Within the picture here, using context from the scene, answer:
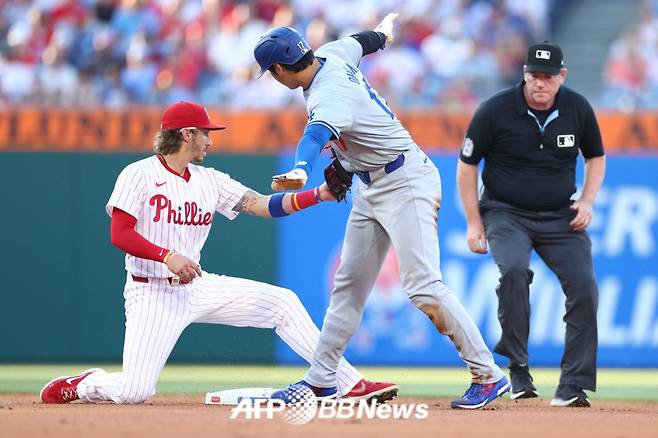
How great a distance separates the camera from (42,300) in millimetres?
11367

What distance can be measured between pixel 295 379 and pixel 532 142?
3082 millimetres

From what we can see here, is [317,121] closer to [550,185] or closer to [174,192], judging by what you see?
[174,192]

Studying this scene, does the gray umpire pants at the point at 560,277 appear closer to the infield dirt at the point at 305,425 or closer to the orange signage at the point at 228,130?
the infield dirt at the point at 305,425

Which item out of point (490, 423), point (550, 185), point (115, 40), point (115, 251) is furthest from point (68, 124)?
point (490, 423)

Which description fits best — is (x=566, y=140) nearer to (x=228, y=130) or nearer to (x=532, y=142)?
(x=532, y=142)

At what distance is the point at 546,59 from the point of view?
24.6 ft

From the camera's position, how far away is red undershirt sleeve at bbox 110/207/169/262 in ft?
22.3

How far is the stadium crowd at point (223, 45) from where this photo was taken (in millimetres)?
13547

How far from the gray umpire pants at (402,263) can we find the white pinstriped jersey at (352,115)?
134 millimetres

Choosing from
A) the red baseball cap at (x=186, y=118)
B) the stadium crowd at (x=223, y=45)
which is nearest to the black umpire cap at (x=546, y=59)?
the red baseball cap at (x=186, y=118)

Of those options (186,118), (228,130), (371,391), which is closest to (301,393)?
(371,391)

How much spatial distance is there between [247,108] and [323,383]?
5287 mm

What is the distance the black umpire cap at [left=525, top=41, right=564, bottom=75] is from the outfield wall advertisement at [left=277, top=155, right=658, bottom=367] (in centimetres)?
387

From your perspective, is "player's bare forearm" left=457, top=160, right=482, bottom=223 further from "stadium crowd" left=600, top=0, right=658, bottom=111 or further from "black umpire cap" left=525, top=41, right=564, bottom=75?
"stadium crowd" left=600, top=0, right=658, bottom=111
